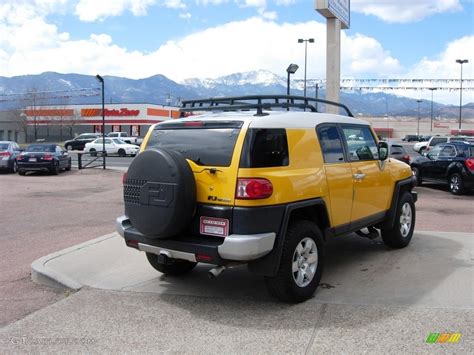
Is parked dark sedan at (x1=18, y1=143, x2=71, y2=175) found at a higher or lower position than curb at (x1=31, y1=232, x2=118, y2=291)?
higher

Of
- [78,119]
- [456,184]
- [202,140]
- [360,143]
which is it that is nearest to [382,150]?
[360,143]

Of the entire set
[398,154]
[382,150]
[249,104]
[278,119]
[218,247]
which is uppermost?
[249,104]

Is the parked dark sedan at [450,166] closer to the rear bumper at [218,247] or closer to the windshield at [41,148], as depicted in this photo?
the rear bumper at [218,247]

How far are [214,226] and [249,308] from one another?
2.90 ft

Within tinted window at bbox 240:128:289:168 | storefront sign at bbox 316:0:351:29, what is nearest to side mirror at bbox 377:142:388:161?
tinted window at bbox 240:128:289:168

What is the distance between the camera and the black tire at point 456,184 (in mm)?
14203

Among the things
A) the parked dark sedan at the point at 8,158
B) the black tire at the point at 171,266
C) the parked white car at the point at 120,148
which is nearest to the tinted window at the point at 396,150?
the black tire at the point at 171,266

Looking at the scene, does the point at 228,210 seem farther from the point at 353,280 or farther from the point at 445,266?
the point at 445,266

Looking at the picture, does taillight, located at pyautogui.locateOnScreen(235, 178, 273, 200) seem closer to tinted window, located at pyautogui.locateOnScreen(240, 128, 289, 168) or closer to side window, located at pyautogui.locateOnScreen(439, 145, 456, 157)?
tinted window, located at pyautogui.locateOnScreen(240, 128, 289, 168)

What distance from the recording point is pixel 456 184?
568 inches

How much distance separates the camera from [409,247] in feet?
24.2

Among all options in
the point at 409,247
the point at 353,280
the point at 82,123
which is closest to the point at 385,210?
the point at 409,247

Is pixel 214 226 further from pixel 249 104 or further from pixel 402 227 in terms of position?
pixel 402 227

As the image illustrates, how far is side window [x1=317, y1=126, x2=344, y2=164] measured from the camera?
220 inches
